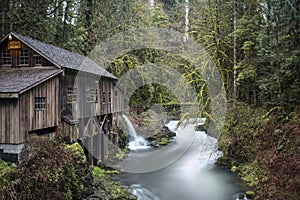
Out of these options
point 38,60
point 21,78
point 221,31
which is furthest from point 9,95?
point 221,31

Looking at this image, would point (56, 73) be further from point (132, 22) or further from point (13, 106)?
point (132, 22)

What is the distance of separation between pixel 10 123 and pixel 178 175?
317 inches

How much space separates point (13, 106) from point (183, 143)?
44.5 ft

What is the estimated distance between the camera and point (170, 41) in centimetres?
2458

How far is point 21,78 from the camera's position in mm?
10383

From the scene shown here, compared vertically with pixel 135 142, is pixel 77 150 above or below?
above

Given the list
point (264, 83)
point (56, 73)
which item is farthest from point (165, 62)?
point (56, 73)

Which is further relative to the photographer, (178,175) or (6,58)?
(178,175)

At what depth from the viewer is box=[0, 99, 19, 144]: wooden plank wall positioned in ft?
30.6

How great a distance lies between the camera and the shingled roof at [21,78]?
924 centimetres

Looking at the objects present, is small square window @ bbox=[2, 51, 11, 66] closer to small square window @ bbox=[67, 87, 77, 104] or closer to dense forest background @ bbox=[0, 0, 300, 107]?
small square window @ bbox=[67, 87, 77, 104]

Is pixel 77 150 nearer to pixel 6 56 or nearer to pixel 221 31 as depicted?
pixel 6 56

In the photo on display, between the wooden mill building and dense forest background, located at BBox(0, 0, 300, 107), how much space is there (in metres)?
4.31

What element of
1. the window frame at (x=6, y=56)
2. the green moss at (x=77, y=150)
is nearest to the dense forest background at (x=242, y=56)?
the window frame at (x=6, y=56)
